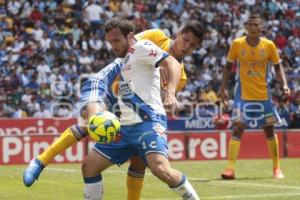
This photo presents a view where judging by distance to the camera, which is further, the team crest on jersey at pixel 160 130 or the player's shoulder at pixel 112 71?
the player's shoulder at pixel 112 71

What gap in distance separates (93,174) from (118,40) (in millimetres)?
1295

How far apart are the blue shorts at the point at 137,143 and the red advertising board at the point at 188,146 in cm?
947

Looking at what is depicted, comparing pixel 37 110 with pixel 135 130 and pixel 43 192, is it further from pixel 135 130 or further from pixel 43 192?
pixel 135 130

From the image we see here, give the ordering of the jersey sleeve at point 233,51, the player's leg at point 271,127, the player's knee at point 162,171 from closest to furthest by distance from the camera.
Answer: the player's knee at point 162,171, the player's leg at point 271,127, the jersey sleeve at point 233,51

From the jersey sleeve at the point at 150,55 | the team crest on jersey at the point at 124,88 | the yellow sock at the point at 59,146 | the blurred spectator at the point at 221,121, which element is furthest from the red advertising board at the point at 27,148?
the jersey sleeve at the point at 150,55

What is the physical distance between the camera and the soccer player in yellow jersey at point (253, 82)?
1323 cm

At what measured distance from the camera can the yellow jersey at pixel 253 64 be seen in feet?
43.6

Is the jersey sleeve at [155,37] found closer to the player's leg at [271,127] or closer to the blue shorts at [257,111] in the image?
the blue shorts at [257,111]

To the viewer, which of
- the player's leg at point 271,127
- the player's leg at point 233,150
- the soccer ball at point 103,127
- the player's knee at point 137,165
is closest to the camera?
the soccer ball at point 103,127

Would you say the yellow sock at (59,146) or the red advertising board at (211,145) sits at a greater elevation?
the yellow sock at (59,146)

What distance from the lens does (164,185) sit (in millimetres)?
11773

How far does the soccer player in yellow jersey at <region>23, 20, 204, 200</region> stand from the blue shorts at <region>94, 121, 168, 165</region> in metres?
0.36

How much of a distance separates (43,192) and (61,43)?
15654mm

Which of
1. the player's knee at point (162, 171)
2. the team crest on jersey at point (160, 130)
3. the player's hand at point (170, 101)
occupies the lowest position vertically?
the player's knee at point (162, 171)
